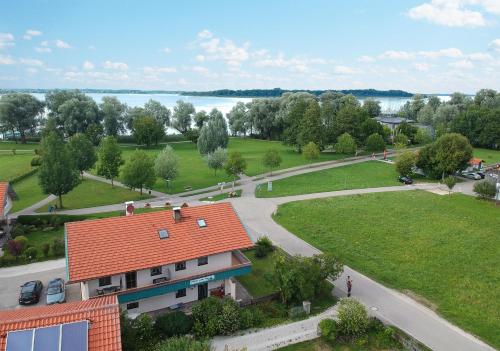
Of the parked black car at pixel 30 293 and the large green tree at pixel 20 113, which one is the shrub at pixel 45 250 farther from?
the large green tree at pixel 20 113

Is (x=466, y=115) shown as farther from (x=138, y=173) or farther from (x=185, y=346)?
(x=185, y=346)

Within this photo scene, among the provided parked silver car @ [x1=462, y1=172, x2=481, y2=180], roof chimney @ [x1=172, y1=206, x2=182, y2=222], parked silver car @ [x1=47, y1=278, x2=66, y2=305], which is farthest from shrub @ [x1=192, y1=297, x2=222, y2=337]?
parked silver car @ [x1=462, y1=172, x2=481, y2=180]

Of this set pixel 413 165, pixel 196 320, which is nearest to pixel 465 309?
pixel 196 320

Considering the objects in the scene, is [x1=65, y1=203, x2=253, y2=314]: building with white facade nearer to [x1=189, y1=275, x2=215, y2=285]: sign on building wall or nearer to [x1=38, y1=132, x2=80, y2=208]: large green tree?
[x1=189, y1=275, x2=215, y2=285]: sign on building wall

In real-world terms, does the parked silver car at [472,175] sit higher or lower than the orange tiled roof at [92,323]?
lower

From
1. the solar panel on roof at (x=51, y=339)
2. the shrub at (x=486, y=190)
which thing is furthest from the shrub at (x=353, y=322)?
the shrub at (x=486, y=190)

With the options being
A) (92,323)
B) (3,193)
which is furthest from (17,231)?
(92,323)
